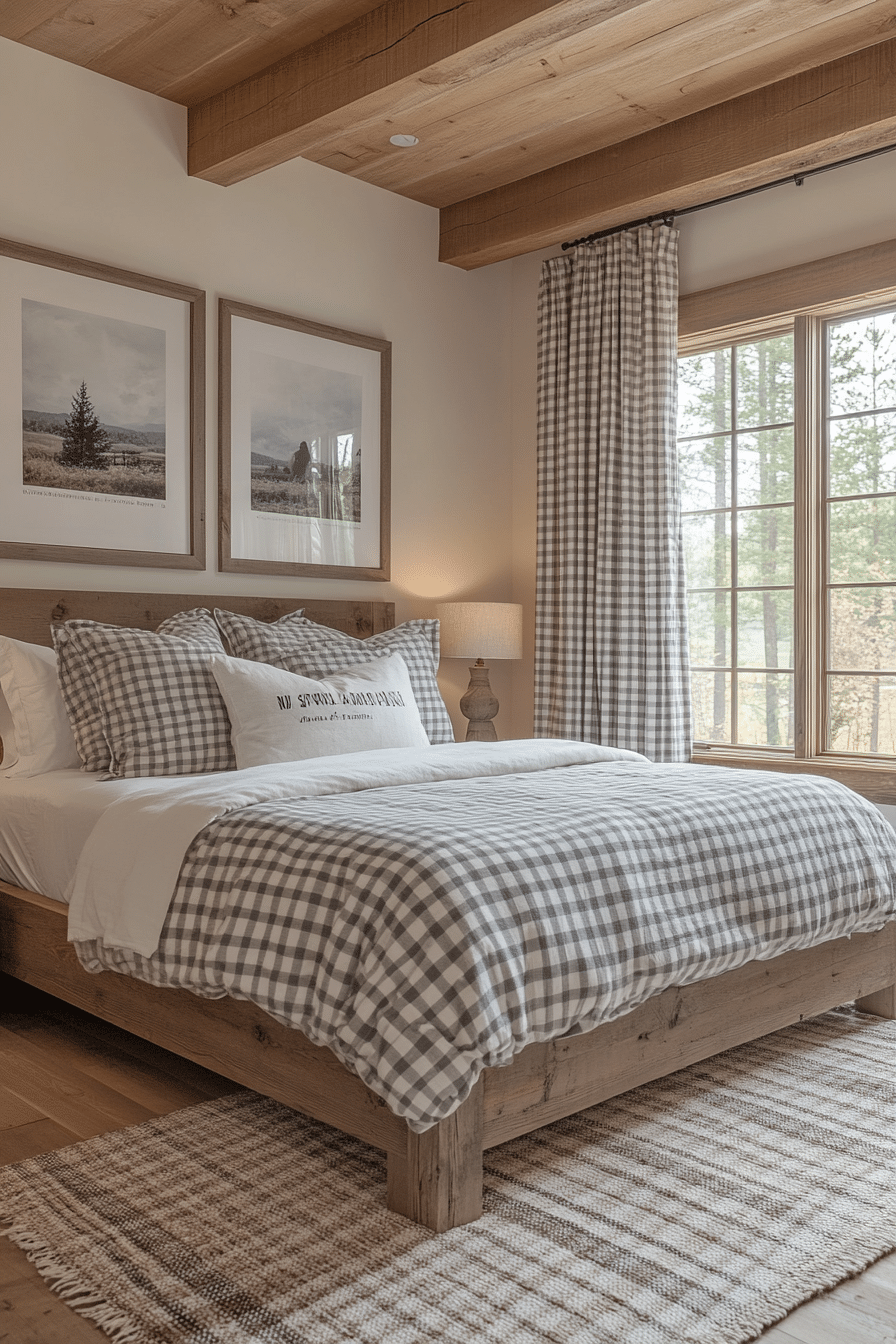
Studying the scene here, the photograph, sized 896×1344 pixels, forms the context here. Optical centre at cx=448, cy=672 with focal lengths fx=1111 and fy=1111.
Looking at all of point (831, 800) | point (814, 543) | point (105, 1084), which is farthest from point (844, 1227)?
point (814, 543)

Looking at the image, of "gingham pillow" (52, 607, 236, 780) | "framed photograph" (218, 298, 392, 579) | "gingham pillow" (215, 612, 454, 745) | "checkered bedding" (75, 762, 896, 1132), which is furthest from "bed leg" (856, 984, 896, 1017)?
"framed photograph" (218, 298, 392, 579)

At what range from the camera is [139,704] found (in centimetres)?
289

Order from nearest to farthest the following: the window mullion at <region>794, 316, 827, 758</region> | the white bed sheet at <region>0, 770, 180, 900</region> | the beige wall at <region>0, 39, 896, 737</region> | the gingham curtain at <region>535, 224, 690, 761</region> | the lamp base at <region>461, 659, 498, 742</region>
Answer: the white bed sheet at <region>0, 770, 180, 900</region> < the beige wall at <region>0, 39, 896, 737</region> < the window mullion at <region>794, 316, 827, 758</region> < the gingham curtain at <region>535, 224, 690, 761</region> < the lamp base at <region>461, 659, 498, 742</region>

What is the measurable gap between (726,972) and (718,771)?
2.24ft

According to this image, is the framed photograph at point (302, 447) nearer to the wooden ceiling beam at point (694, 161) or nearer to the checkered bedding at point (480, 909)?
the wooden ceiling beam at point (694, 161)

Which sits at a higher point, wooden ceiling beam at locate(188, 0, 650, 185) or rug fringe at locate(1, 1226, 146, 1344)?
wooden ceiling beam at locate(188, 0, 650, 185)

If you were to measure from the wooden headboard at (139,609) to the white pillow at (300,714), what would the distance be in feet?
1.77

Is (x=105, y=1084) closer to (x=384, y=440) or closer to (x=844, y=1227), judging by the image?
(x=844, y=1227)

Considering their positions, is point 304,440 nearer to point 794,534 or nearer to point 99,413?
point 99,413

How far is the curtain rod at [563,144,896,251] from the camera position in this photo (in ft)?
11.7

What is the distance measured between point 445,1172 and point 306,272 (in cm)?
324

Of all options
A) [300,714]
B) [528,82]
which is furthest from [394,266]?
[300,714]

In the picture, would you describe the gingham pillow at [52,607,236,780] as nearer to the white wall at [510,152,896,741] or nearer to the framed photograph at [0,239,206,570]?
the framed photograph at [0,239,206,570]

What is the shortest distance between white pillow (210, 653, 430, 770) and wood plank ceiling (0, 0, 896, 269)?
1611 mm
